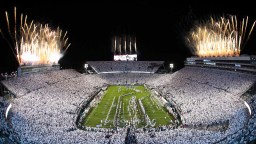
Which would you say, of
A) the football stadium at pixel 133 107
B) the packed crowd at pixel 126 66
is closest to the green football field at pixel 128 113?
the football stadium at pixel 133 107

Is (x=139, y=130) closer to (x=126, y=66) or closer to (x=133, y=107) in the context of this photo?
(x=133, y=107)

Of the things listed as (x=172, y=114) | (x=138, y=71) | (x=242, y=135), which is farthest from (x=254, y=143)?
(x=138, y=71)

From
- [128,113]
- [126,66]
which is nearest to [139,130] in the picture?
[128,113]

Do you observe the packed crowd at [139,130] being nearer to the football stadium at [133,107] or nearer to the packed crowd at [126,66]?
the football stadium at [133,107]

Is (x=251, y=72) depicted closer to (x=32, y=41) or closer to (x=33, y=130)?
(x=33, y=130)

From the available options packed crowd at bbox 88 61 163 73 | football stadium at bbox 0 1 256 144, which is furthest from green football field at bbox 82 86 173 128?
packed crowd at bbox 88 61 163 73

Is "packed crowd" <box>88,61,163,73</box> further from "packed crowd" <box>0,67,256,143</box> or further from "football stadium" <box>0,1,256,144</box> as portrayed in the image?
"packed crowd" <box>0,67,256,143</box>
